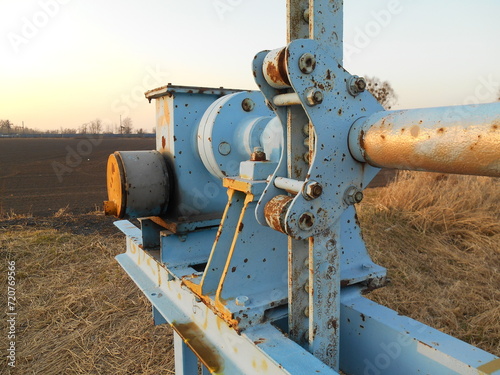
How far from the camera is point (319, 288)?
2.86ft

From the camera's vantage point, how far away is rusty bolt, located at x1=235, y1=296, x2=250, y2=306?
99 cm

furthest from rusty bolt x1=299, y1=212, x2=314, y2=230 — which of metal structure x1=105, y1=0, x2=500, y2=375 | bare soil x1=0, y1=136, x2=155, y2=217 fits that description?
bare soil x1=0, y1=136, x2=155, y2=217

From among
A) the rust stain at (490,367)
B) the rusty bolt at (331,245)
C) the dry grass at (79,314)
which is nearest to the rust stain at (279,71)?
the rusty bolt at (331,245)

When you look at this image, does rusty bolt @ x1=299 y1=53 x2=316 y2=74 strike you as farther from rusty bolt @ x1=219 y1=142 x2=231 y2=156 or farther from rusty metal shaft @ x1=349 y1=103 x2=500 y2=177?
rusty bolt @ x1=219 y1=142 x2=231 y2=156

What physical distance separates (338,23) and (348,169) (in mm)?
310

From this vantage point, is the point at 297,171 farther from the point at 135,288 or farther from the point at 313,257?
the point at 135,288

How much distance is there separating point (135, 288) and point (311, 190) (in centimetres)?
278

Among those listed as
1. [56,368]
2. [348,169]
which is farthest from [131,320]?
[348,169]

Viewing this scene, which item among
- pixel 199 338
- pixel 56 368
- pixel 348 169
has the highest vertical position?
pixel 348 169

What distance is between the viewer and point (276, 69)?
2.66ft

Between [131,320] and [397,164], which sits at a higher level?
[397,164]

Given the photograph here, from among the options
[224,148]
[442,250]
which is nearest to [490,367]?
[224,148]

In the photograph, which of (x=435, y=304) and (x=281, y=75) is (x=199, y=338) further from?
(x=435, y=304)

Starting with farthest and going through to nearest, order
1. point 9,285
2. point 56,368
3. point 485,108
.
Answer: point 9,285 < point 56,368 < point 485,108
